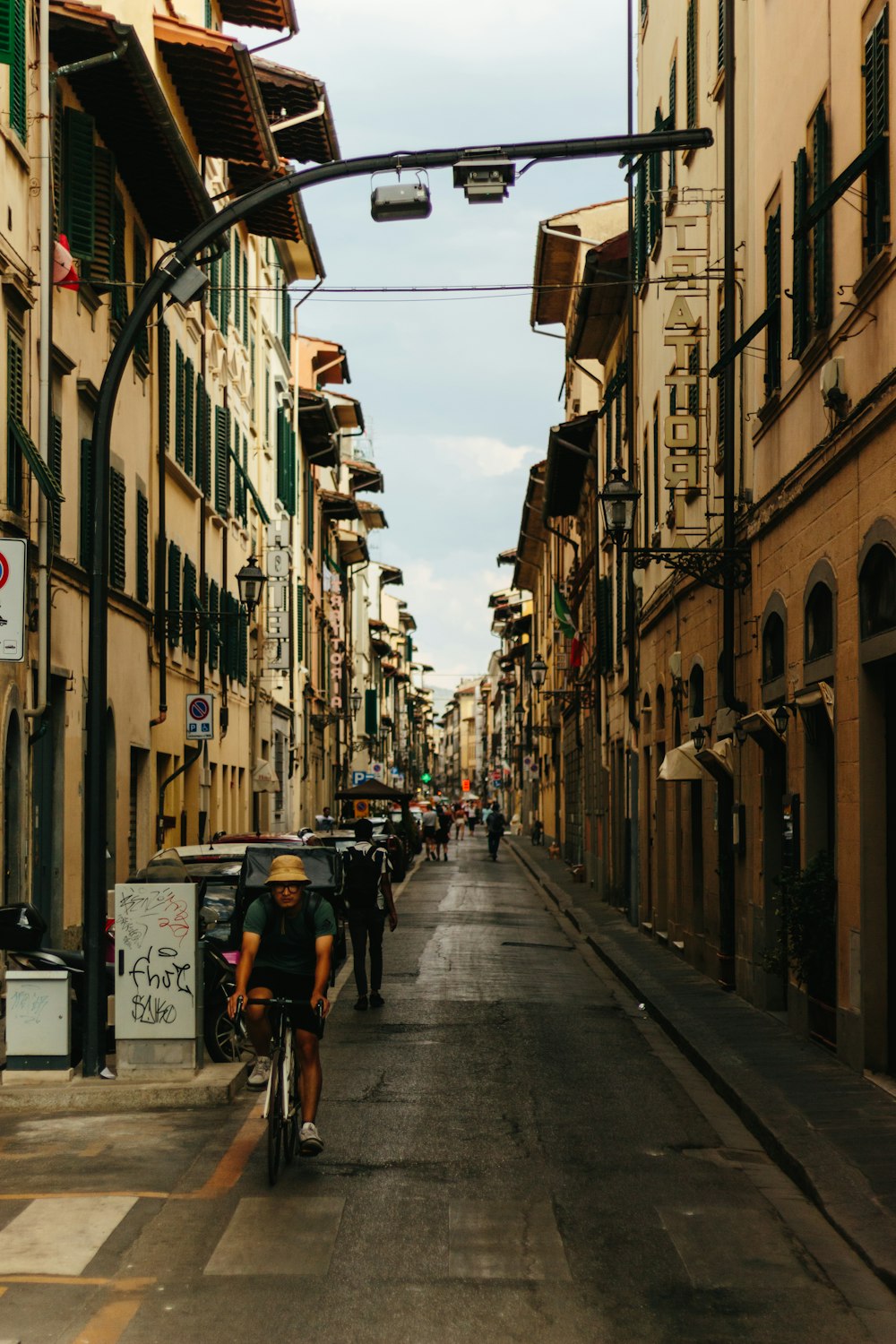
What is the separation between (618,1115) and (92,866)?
3.73 meters

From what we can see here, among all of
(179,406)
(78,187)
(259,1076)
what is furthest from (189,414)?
(259,1076)

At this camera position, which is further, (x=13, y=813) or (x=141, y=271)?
(x=141, y=271)

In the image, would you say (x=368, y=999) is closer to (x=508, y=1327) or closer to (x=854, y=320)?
(x=854, y=320)

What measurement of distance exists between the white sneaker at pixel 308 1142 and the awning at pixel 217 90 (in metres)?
18.8

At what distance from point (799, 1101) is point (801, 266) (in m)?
6.50

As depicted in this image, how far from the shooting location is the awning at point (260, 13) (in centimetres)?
3250

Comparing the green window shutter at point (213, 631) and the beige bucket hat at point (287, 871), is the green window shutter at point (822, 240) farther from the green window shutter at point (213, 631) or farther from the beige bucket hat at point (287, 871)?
the green window shutter at point (213, 631)

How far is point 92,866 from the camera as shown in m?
12.0

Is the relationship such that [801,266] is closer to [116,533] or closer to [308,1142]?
[308,1142]

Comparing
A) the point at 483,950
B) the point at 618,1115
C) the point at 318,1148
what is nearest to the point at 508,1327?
the point at 318,1148

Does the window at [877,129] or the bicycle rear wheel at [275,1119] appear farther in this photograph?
the window at [877,129]

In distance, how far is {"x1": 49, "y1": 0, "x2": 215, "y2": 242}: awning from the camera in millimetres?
19688

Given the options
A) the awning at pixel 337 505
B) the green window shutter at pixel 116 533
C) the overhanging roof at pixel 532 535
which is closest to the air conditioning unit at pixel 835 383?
the green window shutter at pixel 116 533

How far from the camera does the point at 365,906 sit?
58.7ft
